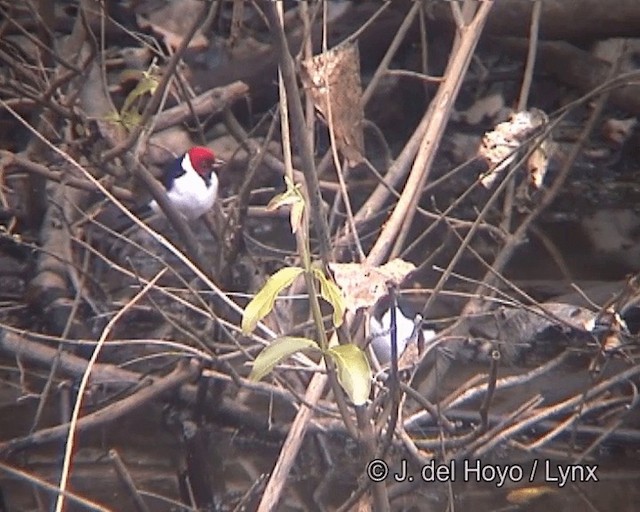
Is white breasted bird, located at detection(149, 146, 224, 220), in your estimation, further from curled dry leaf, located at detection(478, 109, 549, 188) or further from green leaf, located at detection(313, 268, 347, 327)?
green leaf, located at detection(313, 268, 347, 327)

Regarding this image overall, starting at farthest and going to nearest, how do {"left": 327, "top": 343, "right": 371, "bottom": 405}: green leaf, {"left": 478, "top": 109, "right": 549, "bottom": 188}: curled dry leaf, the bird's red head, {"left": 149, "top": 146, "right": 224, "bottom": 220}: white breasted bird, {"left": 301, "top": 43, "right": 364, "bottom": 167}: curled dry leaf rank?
the bird's red head, {"left": 149, "top": 146, "right": 224, "bottom": 220}: white breasted bird, {"left": 478, "top": 109, "right": 549, "bottom": 188}: curled dry leaf, {"left": 301, "top": 43, "right": 364, "bottom": 167}: curled dry leaf, {"left": 327, "top": 343, "right": 371, "bottom": 405}: green leaf

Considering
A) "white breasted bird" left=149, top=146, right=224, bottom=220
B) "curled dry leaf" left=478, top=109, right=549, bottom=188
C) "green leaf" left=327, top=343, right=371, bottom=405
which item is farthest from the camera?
"white breasted bird" left=149, top=146, right=224, bottom=220

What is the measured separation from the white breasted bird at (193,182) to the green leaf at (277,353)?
95.6 inches

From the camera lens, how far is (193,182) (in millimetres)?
4852

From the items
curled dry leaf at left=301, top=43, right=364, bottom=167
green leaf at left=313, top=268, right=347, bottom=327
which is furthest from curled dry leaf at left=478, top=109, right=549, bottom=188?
green leaf at left=313, top=268, right=347, bottom=327

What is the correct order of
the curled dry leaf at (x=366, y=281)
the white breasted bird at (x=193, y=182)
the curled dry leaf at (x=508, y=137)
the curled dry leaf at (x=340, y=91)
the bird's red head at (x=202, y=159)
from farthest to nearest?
the bird's red head at (x=202, y=159) < the white breasted bird at (x=193, y=182) < the curled dry leaf at (x=508, y=137) < the curled dry leaf at (x=340, y=91) < the curled dry leaf at (x=366, y=281)

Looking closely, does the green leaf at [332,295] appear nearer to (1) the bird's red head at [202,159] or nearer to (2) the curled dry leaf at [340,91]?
(2) the curled dry leaf at [340,91]

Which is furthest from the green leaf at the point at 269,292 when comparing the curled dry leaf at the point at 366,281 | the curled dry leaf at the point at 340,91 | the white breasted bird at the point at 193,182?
the white breasted bird at the point at 193,182

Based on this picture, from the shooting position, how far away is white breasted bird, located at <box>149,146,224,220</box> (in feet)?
15.7

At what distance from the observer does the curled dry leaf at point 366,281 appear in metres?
2.30

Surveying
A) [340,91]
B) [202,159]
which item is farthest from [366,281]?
[202,159]

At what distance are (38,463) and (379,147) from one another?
2969mm

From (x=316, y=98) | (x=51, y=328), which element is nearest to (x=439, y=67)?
(x=51, y=328)

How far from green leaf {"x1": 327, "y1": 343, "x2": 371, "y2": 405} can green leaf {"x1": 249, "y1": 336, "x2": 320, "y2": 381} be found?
1.5 inches
